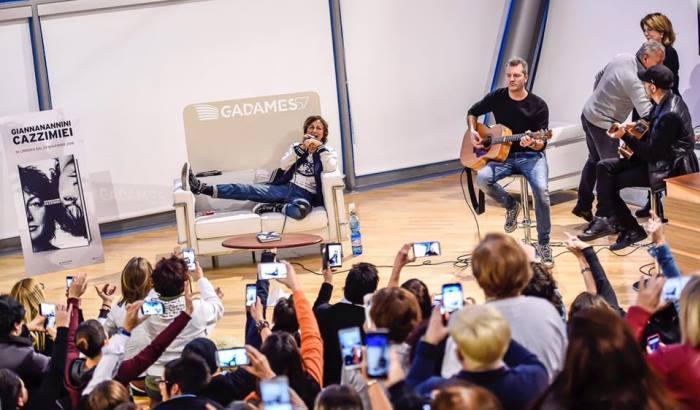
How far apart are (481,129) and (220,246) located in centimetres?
214

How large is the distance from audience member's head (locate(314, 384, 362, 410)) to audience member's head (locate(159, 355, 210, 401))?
0.99m

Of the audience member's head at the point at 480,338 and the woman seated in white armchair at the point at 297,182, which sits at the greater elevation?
the woman seated in white armchair at the point at 297,182

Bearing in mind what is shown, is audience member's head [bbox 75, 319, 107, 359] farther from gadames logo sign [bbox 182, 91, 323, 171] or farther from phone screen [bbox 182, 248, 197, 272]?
gadames logo sign [bbox 182, 91, 323, 171]

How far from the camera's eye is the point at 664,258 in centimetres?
425

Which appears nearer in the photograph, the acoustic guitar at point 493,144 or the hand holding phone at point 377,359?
the hand holding phone at point 377,359

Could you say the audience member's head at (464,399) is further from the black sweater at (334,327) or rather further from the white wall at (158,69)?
the white wall at (158,69)

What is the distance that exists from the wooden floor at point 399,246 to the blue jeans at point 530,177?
34 centimetres

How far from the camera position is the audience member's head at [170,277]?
498cm

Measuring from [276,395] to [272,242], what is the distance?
14.8 feet

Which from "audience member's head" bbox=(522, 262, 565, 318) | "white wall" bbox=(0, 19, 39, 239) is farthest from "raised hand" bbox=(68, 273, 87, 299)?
"white wall" bbox=(0, 19, 39, 239)

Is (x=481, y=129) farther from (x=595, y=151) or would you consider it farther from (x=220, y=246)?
(x=220, y=246)

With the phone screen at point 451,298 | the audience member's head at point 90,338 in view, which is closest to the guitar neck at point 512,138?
the phone screen at point 451,298

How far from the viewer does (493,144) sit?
7.52m

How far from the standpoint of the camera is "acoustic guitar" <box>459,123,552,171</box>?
7.31 meters
